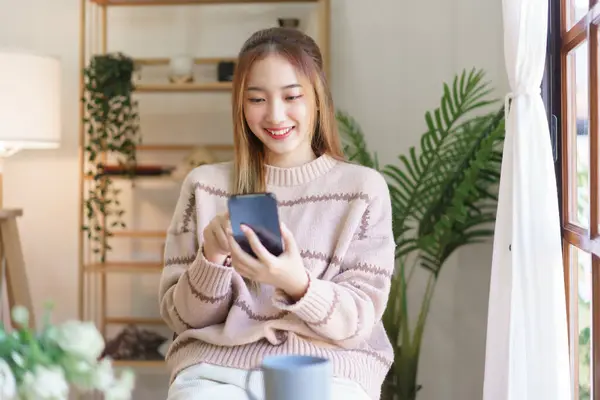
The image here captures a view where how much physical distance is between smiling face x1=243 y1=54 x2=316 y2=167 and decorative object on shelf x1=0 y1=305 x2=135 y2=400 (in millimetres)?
864

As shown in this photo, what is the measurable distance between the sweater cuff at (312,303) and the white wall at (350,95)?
158cm

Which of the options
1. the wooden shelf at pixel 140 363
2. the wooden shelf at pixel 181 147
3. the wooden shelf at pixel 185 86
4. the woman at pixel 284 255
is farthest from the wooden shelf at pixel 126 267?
the woman at pixel 284 255

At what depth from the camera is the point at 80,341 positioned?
811 mm

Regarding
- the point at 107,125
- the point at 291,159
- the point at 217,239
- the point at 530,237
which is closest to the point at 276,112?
the point at 291,159

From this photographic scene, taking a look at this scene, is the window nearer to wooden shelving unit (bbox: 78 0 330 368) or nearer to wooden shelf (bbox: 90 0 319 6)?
wooden shelving unit (bbox: 78 0 330 368)

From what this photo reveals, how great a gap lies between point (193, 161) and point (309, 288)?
1.73 m

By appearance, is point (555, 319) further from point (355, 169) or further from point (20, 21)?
point (20, 21)

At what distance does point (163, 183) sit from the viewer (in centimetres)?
329

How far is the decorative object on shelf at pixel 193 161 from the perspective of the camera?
3.07m

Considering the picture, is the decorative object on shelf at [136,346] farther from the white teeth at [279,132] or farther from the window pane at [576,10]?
the window pane at [576,10]

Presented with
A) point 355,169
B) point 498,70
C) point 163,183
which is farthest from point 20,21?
point 355,169

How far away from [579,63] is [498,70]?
Result: 0.95 metres

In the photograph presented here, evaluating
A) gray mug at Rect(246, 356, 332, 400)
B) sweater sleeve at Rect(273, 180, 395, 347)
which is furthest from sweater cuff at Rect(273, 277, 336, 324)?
gray mug at Rect(246, 356, 332, 400)

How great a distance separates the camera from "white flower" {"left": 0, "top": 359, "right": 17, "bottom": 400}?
30.4 inches
